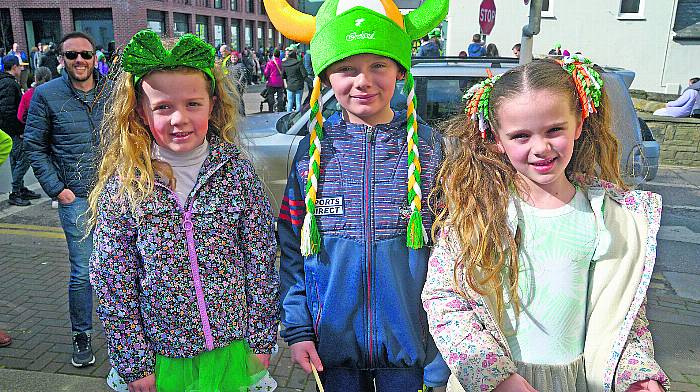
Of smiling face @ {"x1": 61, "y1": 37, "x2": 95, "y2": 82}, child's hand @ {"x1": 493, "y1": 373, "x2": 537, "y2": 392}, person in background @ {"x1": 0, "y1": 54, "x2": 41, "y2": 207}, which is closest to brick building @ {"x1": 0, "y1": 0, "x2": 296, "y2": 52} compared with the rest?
person in background @ {"x1": 0, "y1": 54, "x2": 41, "y2": 207}

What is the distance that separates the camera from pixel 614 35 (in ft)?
52.9

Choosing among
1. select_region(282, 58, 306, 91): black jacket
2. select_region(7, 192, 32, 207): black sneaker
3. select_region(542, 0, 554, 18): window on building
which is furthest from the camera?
select_region(542, 0, 554, 18): window on building

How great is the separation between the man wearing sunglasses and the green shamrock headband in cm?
160

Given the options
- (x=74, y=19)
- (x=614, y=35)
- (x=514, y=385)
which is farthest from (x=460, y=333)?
(x=74, y=19)

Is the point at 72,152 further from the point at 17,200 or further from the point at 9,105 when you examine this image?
the point at 17,200

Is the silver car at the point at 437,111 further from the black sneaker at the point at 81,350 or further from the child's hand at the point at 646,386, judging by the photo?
A: the child's hand at the point at 646,386

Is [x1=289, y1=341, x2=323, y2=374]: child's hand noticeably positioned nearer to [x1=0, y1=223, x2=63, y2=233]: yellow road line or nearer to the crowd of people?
the crowd of people

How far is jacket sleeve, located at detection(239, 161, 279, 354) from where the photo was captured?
6.43 feet

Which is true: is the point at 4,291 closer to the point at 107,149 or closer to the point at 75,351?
the point at 75,351

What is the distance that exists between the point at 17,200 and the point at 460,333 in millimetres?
7064

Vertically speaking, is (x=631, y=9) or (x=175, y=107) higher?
(x=631, y=9)

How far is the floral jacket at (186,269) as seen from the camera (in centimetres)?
182

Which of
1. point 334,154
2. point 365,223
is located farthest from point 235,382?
point 334,154

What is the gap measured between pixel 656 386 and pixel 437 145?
0.96 metres
